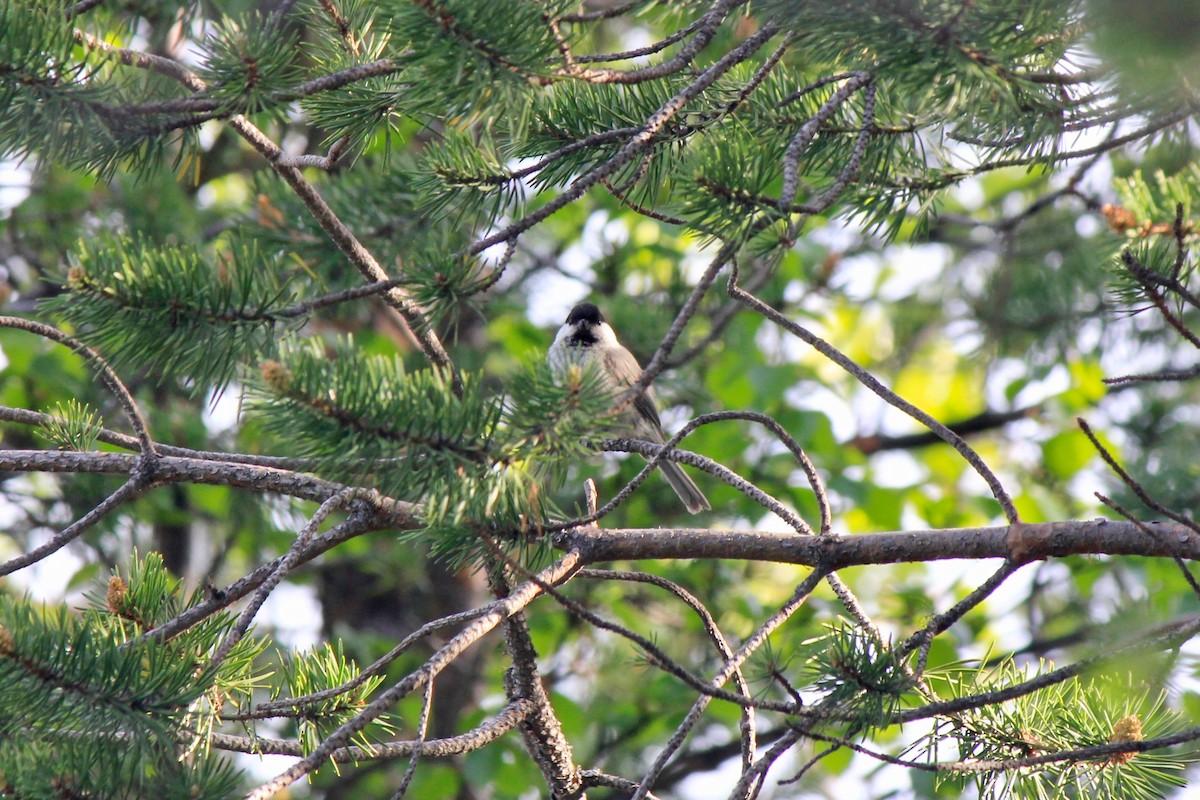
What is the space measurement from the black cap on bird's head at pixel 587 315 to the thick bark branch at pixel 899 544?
283cm

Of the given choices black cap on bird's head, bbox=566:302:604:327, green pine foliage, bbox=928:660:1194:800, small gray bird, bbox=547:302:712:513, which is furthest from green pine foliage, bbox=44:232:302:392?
black cap on bird's head, bbox=566:302:604:327

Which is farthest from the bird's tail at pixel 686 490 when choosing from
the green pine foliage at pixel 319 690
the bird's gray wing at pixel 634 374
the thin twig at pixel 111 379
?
the thin twig at pixel 111 379

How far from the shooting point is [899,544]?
2.00m

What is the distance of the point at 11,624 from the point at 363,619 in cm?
471

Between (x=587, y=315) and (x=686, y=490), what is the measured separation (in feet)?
3.18

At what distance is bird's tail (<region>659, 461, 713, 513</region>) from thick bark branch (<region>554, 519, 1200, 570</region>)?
8.03 ft

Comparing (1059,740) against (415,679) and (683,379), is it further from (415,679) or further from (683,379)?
(683,379)

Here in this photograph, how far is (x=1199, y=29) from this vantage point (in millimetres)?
1185

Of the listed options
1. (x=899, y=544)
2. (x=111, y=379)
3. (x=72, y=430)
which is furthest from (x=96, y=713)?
(x=899, y=544)

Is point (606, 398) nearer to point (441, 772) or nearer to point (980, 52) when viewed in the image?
point (980, 52)

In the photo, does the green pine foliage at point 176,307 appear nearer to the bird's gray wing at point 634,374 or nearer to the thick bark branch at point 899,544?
the thick bark branch at point 899,544

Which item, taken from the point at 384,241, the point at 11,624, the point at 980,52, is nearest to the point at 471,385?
the point at 11,624

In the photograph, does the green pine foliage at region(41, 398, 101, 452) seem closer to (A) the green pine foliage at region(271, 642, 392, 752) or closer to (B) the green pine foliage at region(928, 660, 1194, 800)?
(A) the green pine foliage at region(271, 642, 392, 752)

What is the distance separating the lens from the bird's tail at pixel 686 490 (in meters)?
4.58
